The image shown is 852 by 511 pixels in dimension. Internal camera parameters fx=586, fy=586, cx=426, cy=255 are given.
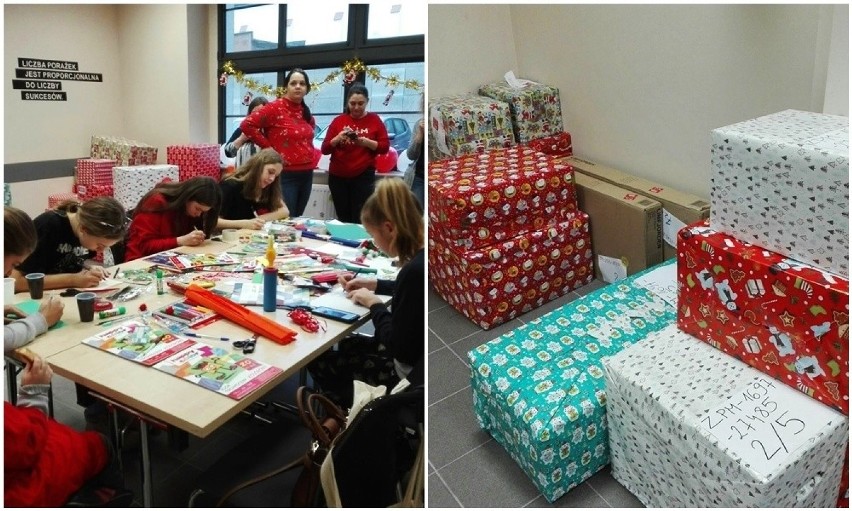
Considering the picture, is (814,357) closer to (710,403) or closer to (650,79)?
(710,403)

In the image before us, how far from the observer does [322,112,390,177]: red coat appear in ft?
12.9

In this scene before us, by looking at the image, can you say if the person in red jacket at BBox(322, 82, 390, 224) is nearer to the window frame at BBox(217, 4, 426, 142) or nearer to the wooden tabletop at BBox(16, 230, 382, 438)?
the window frame at BBox(217, 4, 426, 142)

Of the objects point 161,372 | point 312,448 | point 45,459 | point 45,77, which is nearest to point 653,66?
point 312,448

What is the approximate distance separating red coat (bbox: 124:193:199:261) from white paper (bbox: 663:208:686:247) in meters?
2.26

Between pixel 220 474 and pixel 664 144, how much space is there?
2526 millimetres

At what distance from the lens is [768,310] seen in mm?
1475

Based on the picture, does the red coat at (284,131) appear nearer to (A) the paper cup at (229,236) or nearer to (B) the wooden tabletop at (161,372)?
(A) the paper cup at (229,236)

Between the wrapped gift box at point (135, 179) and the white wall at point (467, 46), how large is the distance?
2.11 meters

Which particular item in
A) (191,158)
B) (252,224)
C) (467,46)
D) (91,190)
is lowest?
(252,224)

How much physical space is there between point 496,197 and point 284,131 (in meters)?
1.94

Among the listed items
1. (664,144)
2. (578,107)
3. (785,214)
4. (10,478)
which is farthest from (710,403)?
(578,107)

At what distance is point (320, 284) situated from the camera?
87.4 inches

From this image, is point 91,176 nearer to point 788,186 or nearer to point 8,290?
point 8,290

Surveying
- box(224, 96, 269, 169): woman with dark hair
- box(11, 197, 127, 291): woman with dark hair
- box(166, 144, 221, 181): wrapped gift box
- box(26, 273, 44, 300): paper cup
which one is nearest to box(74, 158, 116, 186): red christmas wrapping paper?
box(166, 144, 221, 181): wrapped gift box
